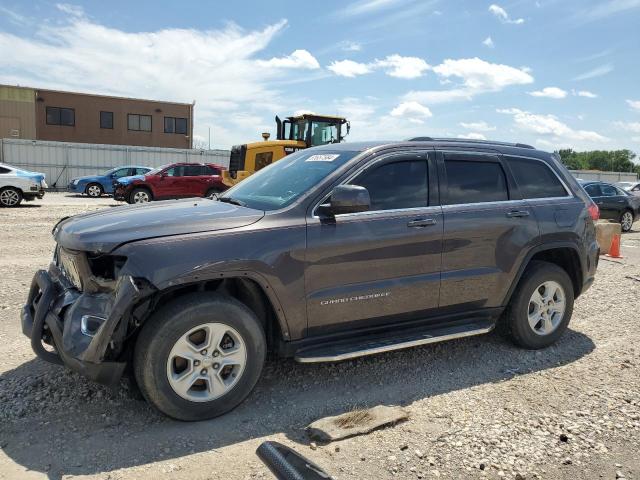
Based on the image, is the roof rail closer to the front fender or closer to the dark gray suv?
the dark gray suv

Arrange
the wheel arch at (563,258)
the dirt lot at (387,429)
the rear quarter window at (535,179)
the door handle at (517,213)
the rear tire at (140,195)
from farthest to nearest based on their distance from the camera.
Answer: the rear tire at (140,195) → the rear quarter window at (535,179) → the wheel arch at (563,258) → the door handle at (517,213) → the dirt lot at (387,429)

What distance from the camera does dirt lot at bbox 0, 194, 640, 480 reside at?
300 centimetres

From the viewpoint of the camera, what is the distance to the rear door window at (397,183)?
13.4ft

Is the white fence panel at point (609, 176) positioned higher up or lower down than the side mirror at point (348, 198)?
higher up

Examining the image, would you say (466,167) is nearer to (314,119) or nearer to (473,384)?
(473,384)

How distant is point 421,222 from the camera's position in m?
4.12

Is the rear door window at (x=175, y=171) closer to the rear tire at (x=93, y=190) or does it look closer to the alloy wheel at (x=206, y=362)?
the rear tire at (x=93, y=190)

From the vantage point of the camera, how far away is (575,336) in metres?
5.31

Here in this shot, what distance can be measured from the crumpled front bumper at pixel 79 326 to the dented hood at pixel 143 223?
31 cm

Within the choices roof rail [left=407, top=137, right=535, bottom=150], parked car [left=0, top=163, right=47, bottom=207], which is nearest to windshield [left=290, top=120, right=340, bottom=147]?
parked car [left=0, top=163, right=47, bottom=207]

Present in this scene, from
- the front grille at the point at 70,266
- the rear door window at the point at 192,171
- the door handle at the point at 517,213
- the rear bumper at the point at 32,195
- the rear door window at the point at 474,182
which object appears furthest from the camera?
the rear door window at the point at 192,171

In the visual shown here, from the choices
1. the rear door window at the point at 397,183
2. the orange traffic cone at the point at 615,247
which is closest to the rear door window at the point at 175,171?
the orange traffic cone at the point at 615,247

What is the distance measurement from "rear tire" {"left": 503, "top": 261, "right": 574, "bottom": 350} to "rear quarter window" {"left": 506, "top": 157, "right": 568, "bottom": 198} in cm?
66

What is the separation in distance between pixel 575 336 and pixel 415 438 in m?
2.82
